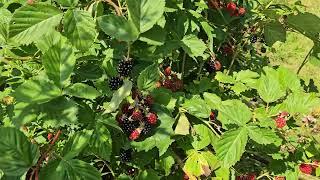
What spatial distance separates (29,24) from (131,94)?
456 mm

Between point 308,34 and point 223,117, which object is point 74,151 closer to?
point 223,117

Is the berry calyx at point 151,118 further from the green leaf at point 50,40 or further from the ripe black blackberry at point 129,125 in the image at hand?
the green leaf at point 50,40

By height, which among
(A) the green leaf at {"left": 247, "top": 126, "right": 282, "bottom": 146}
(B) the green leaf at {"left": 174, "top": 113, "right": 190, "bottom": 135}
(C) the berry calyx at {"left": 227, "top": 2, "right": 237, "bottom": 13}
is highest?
(C) the berry calyx at {"left": 227, "top": 2, "right": 237, "bottom": 13}

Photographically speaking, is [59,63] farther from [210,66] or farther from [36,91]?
[210,66]

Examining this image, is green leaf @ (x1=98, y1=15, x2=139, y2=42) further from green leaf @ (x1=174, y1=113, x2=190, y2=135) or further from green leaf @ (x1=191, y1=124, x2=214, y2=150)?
green leaf @ (x1=191, y1=124, x2=214, y2=150)

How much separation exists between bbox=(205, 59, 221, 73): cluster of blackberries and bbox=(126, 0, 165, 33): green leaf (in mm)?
1495

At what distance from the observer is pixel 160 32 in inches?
64.1

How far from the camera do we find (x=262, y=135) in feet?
6.48

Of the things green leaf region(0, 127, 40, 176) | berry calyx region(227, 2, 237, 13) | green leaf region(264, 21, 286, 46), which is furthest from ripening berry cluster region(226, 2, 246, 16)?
green leaf region(0, 127, 40, 176)

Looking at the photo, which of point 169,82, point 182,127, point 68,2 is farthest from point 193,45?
point 68,2

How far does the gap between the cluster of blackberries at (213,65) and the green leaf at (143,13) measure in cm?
149

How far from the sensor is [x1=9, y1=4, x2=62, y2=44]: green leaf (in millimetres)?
1438

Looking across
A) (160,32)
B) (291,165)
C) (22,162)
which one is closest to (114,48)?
(160,32)

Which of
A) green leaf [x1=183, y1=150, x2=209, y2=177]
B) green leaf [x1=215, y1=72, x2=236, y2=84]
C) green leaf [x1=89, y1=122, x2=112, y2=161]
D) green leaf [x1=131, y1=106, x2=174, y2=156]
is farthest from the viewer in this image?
green leaf [x1=215, y1=72, x2=236, y2=84]
